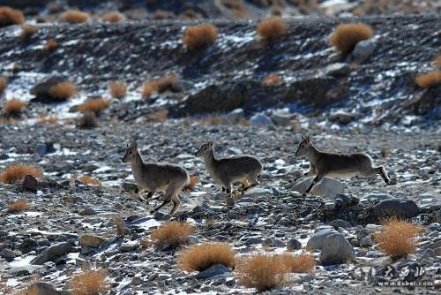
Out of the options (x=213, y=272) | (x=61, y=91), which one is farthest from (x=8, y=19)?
(x=213, y=272)

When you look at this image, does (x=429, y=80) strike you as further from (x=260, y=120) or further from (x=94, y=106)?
(x=94, y=106)

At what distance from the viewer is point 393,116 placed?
27234 millimetres

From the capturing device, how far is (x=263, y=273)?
31.9 feet

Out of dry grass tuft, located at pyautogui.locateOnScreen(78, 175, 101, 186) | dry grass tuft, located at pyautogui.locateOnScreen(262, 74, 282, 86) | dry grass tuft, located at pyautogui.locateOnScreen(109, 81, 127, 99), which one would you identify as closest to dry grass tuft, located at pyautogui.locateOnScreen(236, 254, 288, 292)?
dry grass tuft, located at pyautogui.locateOnScreen(78, 175, 101, 186)

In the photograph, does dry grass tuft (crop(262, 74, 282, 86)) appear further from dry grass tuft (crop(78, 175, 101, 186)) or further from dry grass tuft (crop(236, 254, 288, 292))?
dry grass tuft (crop(236, 254, 288, 292))

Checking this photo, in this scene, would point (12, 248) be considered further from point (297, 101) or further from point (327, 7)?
point (327, 7)

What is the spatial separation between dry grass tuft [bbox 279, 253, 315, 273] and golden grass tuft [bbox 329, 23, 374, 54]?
22.0 meters

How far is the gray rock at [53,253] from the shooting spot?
12.4m

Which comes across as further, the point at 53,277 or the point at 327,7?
the point at 327,7

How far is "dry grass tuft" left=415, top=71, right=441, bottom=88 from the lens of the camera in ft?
90.3

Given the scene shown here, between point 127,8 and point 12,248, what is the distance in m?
41.9

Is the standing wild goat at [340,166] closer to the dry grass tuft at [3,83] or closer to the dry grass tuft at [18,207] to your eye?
the dry grass tuft at [18,207]

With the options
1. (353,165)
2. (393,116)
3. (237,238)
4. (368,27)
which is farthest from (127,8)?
(237,238)

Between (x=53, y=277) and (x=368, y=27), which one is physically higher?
(x=368, y=27)
